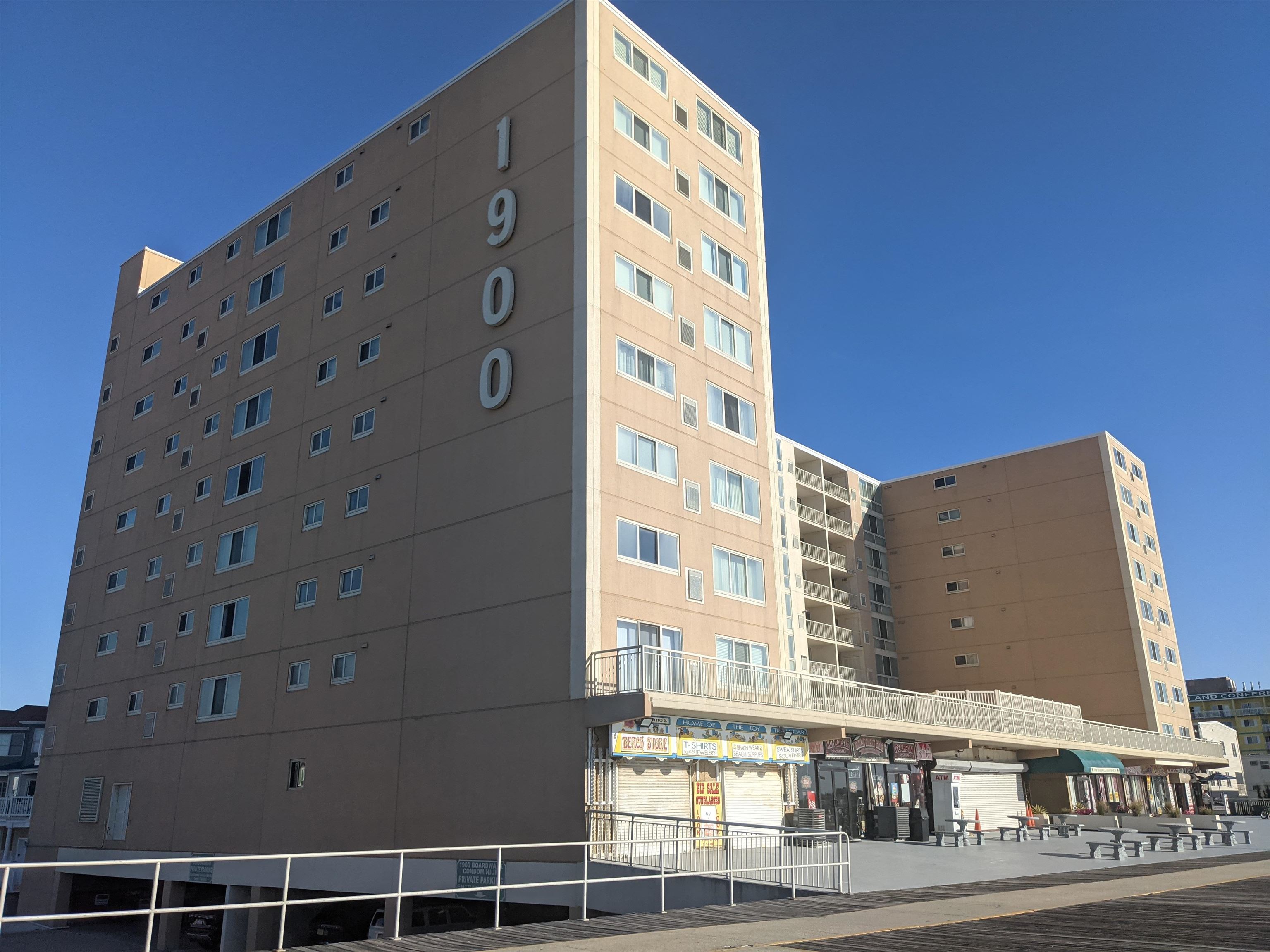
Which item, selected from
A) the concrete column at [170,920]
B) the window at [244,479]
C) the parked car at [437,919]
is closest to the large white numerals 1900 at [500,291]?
the window at [244,479]

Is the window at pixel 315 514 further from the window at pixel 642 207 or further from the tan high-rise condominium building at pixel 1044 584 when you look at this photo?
the tan high-rise condominium building at pixel 1044 584

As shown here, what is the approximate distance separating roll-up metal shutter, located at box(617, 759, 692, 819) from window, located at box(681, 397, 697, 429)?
11.0 m

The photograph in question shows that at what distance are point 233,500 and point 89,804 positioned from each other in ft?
49.0

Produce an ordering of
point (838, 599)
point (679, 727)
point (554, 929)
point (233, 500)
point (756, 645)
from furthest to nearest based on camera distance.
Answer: point (838, 599) → point (233, 500) → point (756, 645) → point (679, 727) → point (554, 929)

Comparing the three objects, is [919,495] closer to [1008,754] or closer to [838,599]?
[838,599]

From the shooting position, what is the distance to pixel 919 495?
72.6m

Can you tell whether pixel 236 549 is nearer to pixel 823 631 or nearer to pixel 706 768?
pixel 706 768

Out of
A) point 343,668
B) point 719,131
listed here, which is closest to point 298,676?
point 343,668

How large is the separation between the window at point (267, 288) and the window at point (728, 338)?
19.1 metres

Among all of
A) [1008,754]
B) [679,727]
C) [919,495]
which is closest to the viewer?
[679,727]

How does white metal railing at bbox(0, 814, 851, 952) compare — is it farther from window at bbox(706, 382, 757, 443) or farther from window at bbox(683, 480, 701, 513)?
window at bbox(706, 382, 757, 443)

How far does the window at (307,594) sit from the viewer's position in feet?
113

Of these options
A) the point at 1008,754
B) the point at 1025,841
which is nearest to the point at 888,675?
the point at 1008,754

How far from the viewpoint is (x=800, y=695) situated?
2986cm
